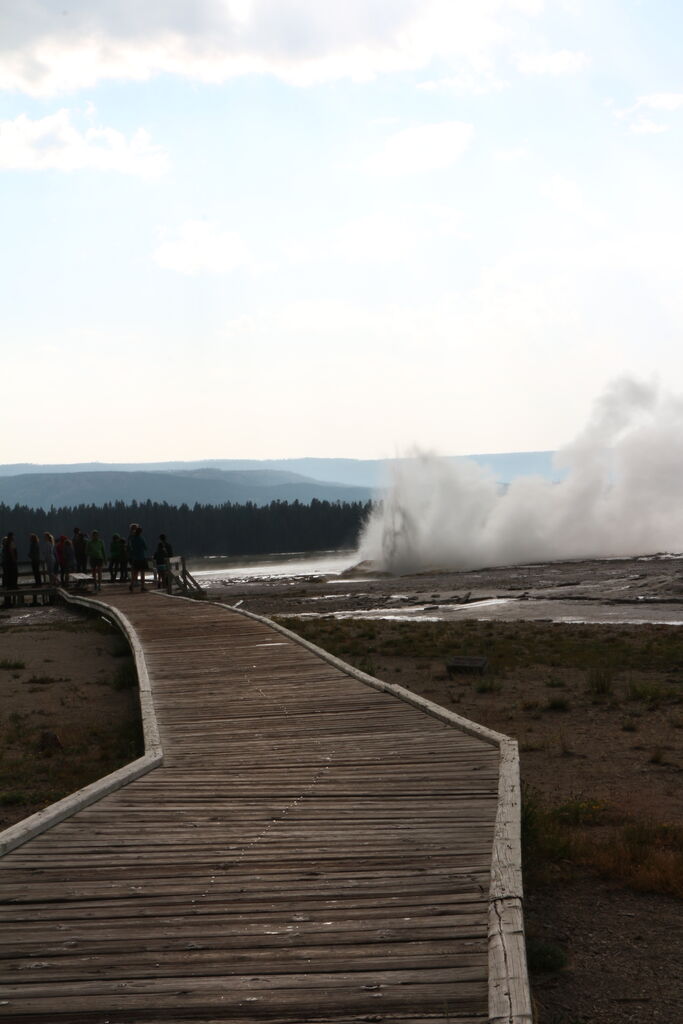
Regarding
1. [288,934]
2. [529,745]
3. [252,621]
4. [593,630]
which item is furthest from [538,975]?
[593,630]

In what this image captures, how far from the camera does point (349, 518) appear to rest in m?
163

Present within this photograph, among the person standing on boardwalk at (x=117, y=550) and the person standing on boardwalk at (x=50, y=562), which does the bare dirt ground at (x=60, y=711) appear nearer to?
the person standing on boardwalk at (x=117, y=550)

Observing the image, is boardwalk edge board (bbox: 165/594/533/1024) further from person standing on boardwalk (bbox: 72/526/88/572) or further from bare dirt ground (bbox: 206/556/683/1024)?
person standing on boardwalk (bbox: 72/526/88/572)

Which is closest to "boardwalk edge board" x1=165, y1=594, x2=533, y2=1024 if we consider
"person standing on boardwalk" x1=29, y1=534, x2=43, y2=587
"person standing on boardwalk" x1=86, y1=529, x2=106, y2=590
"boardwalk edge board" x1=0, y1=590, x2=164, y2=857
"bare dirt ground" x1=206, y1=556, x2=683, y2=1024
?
"bare dirt ground" x1=206, y1=556, x2=683, y2=1024

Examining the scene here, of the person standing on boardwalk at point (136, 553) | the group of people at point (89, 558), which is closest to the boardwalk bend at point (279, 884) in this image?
the person standing on boardwalk at point (136, 553)

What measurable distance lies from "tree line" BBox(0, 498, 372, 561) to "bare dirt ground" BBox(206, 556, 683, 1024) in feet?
367

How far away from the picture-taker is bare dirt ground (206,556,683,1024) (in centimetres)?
607

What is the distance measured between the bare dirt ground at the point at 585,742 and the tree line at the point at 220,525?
111904 millimetres

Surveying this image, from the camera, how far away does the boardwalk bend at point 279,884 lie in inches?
166

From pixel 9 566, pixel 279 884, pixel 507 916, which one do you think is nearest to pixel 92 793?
pixel 279 884

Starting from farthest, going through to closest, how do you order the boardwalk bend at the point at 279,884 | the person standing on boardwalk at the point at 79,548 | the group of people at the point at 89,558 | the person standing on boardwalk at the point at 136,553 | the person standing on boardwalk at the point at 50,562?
the person standing on boardwalk at the point at 79,548 < the person standing on boardwalk at the point at 50,562 < the group of people at the point at 89,558 < the person standing on boardwalk at the point at 136,553 < the boardwalk bend at the point at 279,884

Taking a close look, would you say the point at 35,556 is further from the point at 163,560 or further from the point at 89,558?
the point at 163,560

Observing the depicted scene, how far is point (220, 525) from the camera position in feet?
513

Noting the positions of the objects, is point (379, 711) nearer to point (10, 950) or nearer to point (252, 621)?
point (10, 950)
